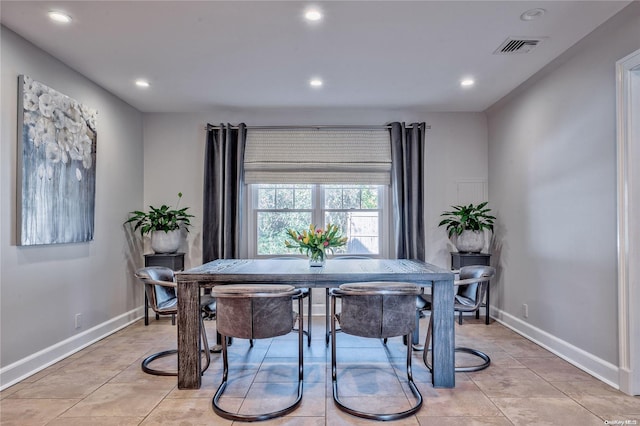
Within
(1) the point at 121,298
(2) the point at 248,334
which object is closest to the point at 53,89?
(1) the point at 121,298

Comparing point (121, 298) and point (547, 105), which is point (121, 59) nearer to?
point (121, 298)

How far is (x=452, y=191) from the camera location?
510 centimetres

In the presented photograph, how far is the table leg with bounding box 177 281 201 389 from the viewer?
2777mm

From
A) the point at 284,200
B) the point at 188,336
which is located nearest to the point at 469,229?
Result: the point at 284,200

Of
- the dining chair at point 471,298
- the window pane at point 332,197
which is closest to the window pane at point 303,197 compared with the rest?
the window pane at point 332,197

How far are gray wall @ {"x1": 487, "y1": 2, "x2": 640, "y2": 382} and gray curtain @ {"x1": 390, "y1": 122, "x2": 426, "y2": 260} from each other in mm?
973

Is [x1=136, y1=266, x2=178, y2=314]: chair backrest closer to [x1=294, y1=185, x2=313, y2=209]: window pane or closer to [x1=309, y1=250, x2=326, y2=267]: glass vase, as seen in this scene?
[x1=309, y1=250, x2=326, y2=267]: glass vase

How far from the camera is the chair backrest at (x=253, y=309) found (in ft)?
8.23

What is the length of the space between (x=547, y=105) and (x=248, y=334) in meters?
3.41

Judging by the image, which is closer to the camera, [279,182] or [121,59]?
[121,59]

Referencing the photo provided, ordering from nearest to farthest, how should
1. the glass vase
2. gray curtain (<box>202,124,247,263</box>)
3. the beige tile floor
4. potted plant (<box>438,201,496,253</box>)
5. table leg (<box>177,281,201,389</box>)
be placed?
the beige tile floor, table leg (<box>177,281,201,389</box>), the glass vase, potted plant (<box>438,201,496,253</box>), gray curtain (<box>202,124,247,263</box>)

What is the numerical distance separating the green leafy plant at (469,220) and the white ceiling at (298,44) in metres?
1.32

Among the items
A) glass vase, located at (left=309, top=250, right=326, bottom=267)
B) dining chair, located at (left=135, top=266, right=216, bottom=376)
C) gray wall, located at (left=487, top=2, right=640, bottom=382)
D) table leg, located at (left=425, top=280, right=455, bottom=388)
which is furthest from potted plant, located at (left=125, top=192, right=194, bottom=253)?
gray wall, located at (left=487, top=2, right=640, bottom=382)

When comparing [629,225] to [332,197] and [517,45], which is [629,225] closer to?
[517,45]
